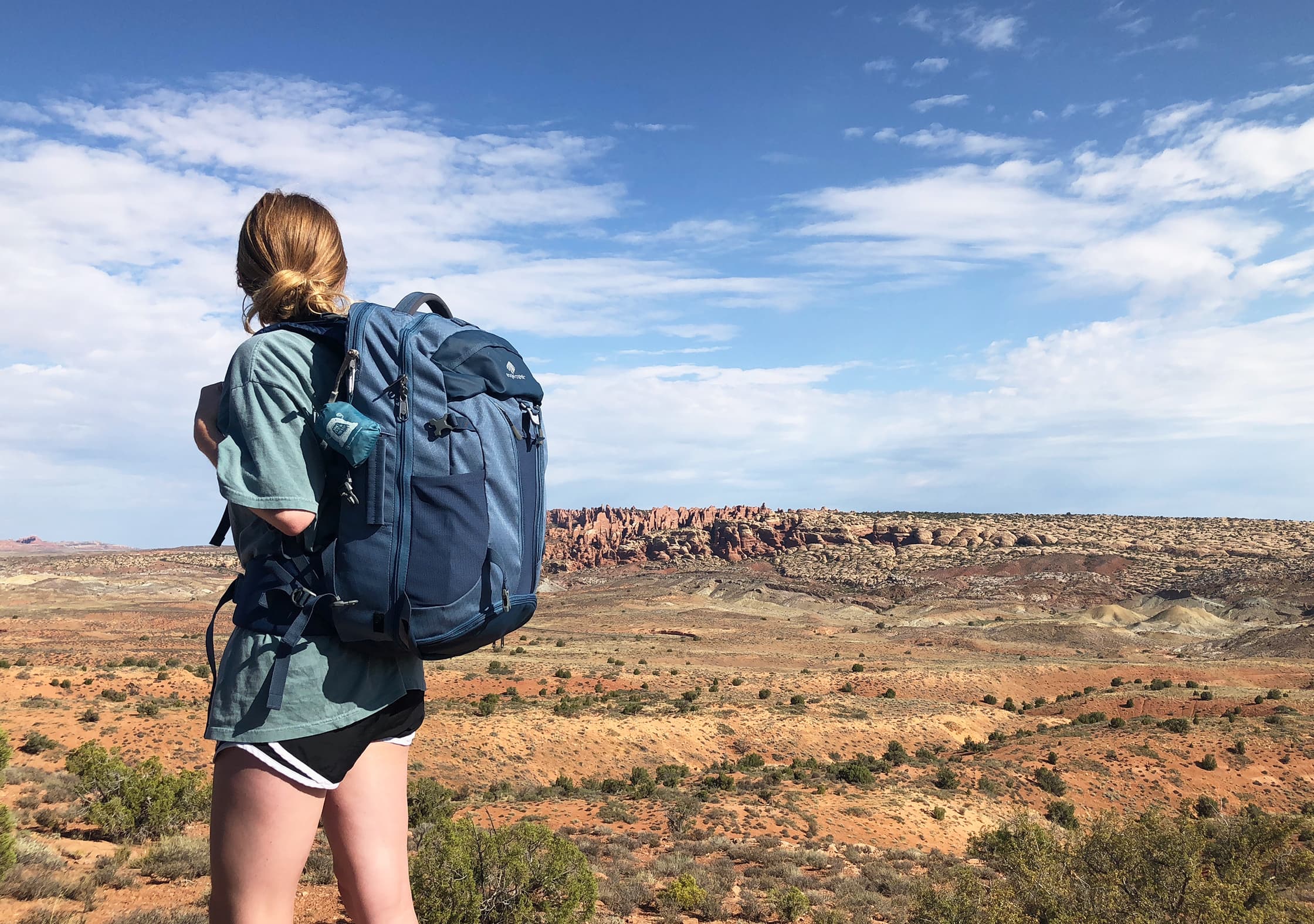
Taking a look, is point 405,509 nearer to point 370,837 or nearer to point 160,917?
point 370,837

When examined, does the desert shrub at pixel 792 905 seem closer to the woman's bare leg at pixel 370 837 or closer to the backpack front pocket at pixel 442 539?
the woman's bare leg at pixel 370 837

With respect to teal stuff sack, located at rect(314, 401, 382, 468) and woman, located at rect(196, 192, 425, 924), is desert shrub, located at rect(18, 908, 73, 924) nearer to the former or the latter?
woman, located at rect(196, 192, 425, 924)

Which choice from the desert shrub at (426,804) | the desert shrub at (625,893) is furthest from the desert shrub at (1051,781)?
the desert shrub at (426,804)

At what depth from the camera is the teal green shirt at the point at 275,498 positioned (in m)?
1.58

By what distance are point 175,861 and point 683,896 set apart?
5.33 m

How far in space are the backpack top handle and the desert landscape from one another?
6.75m

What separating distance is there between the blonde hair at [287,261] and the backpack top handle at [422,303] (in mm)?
156

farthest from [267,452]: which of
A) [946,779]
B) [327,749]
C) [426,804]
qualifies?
[946,779]

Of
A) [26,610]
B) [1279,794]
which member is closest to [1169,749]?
[1279,794]

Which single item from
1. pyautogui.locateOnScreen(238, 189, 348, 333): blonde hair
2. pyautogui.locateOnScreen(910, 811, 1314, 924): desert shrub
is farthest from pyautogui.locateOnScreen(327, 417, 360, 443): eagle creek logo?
pyautogui.locateOnScreen(910, 811, 1314, 924): desert shrub

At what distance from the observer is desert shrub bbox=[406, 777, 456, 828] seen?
40.6ft

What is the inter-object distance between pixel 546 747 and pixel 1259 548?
8365cm

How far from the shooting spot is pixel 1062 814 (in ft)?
55.9

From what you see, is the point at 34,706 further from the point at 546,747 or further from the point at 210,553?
the point at 210,553
